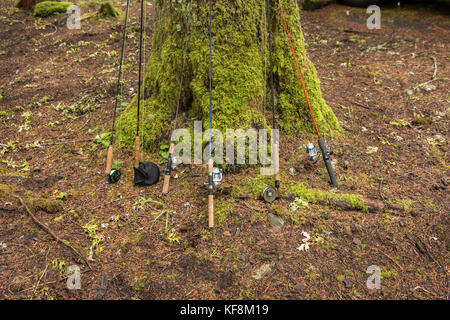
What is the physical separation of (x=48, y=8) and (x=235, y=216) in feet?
41.0

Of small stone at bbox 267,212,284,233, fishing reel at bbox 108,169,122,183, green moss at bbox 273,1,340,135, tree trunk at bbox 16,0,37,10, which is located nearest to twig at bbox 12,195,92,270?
fishing reel at bbox 108,169,122,183

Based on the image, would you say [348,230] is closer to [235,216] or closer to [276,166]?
[276,166]

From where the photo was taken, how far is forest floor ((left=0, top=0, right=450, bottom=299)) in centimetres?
311

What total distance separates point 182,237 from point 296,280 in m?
1.32

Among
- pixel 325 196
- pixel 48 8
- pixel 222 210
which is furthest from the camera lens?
pixel 48 8

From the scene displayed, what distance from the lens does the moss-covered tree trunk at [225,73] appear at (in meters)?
4.33

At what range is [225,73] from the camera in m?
4.34

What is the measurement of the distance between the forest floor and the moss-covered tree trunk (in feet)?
1.70

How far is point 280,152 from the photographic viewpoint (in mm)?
4566

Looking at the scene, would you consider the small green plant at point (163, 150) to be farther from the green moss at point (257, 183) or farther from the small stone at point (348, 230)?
the small stone at point (348, 230)

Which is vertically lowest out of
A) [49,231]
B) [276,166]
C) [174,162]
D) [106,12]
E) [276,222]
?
[276,222]

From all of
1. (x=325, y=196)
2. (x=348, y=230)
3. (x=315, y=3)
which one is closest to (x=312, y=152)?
(x=325, y=196)

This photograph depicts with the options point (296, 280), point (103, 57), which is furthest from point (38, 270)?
point (103, 57)

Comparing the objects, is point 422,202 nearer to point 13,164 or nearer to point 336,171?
point 336,171
